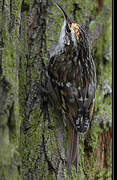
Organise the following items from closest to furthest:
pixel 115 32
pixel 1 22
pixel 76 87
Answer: pixel 1 22 → pixel 76 87 → pixel 115 32

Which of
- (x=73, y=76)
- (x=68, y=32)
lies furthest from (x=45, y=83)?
(x=68, y=32)

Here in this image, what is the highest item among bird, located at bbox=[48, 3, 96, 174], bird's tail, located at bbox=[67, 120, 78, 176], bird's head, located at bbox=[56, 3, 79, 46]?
bird's head, located at bbox=[56, 3, 79, 46]

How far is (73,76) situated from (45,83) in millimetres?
164

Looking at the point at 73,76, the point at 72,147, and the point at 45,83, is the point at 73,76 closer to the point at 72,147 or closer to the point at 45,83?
the point at 45,83

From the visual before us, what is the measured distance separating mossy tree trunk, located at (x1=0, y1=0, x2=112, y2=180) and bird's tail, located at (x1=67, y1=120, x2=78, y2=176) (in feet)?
0.11

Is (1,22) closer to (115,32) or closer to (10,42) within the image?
(10,42)

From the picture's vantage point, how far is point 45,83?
5.45 feet

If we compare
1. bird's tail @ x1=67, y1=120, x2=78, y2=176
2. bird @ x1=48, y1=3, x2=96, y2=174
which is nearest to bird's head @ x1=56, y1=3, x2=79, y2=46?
bird @ x1=48, y1=3, x2=96, y2=174

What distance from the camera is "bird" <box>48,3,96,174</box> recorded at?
1.61 m

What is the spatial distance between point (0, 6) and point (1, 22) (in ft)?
0.26

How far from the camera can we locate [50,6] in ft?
5.46

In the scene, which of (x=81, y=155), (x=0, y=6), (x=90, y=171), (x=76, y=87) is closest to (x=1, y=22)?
(x=0, y=6)

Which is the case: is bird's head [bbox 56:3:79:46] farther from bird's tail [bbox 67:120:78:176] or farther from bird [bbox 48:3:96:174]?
bird's tail [bbox 67:120:78:176]

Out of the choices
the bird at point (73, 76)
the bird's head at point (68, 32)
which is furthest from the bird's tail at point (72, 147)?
the bird's head at point (68, 32)
